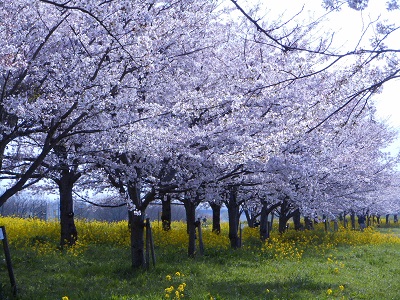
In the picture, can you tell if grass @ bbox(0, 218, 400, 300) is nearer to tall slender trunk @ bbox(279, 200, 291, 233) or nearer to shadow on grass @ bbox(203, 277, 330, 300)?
shadow on grass @ bbox(203, 277, 330, 300)

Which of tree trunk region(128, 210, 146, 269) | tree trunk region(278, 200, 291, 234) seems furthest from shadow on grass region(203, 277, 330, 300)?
tree trunk region(278, 200, 291, 234)

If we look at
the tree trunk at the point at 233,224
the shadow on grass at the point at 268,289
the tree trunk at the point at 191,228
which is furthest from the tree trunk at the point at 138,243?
the tree trunk at the point at 233,224

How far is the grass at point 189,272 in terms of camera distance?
9.78 meters

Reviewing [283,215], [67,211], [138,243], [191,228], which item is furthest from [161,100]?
[283,215]

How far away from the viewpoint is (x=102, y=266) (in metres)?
12.3

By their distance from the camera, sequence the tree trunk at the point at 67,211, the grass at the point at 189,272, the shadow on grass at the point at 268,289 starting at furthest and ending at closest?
the tree trunk at the point at 67,211 → the grass at the point at 189,272 → the shadow on grass at the point at 268,289

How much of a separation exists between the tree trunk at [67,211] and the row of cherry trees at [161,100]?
3.20m

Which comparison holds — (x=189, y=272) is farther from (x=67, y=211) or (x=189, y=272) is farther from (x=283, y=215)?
(x=283, y=215)

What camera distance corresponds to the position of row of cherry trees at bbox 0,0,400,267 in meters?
8.01

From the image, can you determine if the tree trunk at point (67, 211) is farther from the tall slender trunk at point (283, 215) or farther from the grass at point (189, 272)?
the tall slender trunk at point (283, 215)

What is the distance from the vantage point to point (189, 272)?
12.0 meters

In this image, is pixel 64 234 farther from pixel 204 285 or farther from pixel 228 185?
pixel 204 285

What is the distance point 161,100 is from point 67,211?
7009mm

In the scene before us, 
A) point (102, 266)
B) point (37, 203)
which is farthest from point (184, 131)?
point (37, 203)
